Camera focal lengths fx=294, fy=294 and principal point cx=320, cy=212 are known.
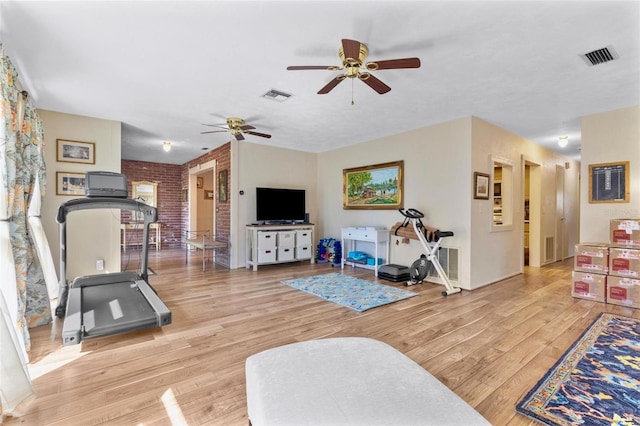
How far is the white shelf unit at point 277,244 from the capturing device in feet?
19.1

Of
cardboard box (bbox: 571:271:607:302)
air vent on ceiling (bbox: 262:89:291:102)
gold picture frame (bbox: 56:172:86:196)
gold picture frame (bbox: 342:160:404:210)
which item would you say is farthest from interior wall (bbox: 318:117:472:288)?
gold picture frame (bbox: 56:172:86:196)

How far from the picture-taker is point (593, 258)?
3998 millimetres

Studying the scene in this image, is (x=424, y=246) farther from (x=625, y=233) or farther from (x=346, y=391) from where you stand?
(x=346, y=391)

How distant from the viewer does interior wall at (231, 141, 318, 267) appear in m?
6.17

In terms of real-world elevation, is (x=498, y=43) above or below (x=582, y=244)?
above

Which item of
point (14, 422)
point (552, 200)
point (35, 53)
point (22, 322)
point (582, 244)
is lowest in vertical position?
point (14, 422)

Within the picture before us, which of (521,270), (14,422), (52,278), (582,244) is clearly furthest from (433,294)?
(52,278)

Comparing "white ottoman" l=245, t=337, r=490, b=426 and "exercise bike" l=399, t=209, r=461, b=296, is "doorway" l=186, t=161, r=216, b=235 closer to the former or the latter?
"exercise bike" l=399, t=209, r=461, b=296

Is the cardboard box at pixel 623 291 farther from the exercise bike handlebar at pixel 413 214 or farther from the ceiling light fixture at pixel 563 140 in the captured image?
the ceiling light fixture at pixel 563 140

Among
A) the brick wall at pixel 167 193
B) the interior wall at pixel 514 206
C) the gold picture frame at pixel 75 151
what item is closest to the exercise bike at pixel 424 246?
the interior wall at pixel 514 206

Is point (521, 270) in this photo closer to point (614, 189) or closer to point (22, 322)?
point (614, 189)

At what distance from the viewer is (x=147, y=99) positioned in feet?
12.5

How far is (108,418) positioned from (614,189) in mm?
5956

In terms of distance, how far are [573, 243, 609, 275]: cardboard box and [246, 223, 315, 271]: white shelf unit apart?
454cm
